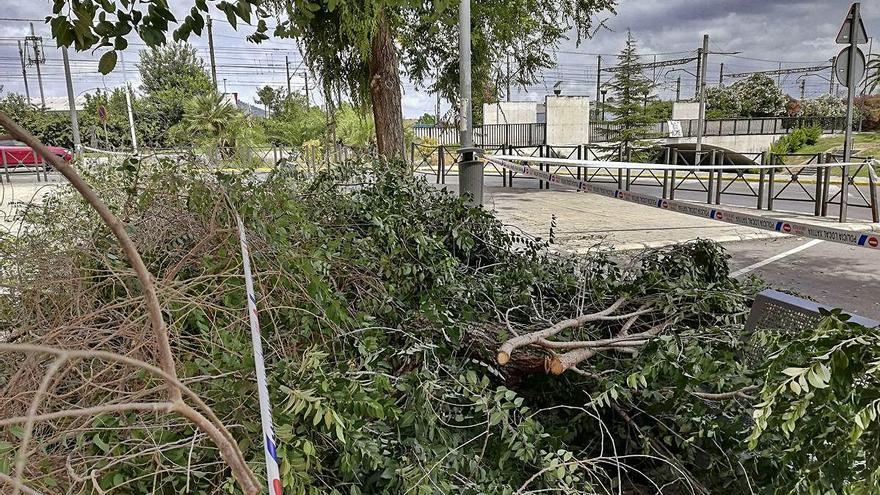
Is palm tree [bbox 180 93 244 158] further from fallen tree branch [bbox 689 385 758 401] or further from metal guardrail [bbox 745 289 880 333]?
fallen tree branch [bbox 689 385 758 401]

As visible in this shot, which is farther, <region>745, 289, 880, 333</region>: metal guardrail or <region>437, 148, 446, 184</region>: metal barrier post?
<region>437, 148, 446, 184</region>: metal barrier post

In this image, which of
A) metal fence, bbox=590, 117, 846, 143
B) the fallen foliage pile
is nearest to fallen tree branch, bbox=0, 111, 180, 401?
the fallen foliage pile

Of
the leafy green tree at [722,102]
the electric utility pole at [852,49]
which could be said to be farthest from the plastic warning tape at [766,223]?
the leafy green tree at [722,102]

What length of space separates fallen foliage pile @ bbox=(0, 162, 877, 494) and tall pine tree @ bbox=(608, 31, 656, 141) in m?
26.9

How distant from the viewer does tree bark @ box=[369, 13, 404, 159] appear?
6.50 meters

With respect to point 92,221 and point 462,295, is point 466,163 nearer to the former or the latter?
point 462,295

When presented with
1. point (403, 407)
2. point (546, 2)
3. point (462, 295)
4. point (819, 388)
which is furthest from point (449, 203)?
point (546, 2)

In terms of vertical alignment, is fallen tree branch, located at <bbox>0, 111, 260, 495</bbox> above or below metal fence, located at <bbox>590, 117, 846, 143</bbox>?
below

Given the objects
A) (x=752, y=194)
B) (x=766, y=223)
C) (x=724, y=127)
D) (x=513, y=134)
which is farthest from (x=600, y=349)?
(x=724, y=127)

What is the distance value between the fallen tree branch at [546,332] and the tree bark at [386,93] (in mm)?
3921

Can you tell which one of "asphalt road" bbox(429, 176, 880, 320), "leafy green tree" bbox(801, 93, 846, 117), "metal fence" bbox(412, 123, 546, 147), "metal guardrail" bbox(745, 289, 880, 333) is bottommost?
"asphalt road" bbox(429, 176, 880, 320)

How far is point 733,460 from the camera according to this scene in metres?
2.14

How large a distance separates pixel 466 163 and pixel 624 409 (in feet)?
11.4

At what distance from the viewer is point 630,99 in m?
29.1
